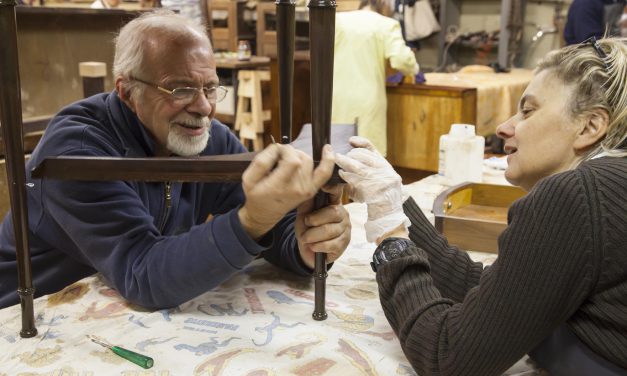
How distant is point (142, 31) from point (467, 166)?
3.63ft

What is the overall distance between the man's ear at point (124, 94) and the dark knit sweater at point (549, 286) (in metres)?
0.86

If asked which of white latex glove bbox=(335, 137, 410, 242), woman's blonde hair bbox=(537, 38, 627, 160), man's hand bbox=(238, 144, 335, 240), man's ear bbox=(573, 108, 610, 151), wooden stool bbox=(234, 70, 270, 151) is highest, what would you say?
woman's blonde hair bbox=(537, 38, 627, 160)

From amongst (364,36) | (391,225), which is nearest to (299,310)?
(391,225)

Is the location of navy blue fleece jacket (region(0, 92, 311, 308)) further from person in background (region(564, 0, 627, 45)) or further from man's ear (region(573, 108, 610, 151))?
person in background (region(564, 0, 627, 45))

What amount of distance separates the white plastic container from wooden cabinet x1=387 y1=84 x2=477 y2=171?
2175 millimetres

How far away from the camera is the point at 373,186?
1.04 metres

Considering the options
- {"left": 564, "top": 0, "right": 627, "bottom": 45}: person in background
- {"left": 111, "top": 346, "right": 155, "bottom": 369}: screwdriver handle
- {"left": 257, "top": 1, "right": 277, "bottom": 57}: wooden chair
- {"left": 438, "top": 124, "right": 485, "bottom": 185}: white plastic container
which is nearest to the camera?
{"left": 111, "top": 346, "right": 155, "bottom": 369}: screwdriver handle

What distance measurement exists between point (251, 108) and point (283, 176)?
4.15 metres

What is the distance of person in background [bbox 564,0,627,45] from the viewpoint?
407cm

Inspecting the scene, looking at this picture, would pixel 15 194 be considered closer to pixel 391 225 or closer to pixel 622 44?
pixel 391 225

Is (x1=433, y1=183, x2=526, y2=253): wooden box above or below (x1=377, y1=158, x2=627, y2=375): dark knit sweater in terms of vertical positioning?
below

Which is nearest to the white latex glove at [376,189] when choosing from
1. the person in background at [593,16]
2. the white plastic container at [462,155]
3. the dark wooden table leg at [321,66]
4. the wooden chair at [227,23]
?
the dark wooden table leg at [321,66]

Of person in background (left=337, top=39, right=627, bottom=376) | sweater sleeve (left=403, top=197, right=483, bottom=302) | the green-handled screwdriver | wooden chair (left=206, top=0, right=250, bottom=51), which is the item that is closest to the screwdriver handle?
the green-handled screwdriver

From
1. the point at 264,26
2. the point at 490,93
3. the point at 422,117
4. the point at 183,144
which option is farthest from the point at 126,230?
the point at 264,26
